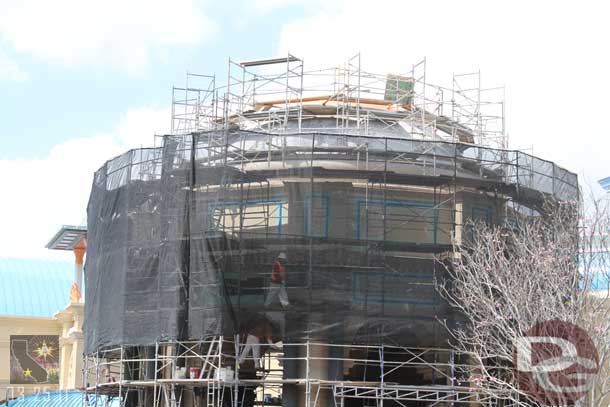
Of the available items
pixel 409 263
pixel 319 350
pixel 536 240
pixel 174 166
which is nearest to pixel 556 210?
pixel 536 240

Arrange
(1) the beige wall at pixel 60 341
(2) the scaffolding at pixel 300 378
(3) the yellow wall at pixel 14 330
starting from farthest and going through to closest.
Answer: (3) the yellow wall at pixel 14 330 → (1) the beige wall at pixel 60 341 → (2) the scaffolding at pixel 300 378

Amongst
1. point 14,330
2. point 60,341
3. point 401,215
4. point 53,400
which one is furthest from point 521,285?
point 14,330

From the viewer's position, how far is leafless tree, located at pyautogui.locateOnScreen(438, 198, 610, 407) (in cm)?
2812

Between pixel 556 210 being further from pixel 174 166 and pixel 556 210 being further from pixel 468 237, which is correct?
pixel 174 166

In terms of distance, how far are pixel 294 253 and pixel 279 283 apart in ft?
3.01

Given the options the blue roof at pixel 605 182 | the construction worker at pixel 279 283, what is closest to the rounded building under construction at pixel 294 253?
the construction worker at pixel 279 283

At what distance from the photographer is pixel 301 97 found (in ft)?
115

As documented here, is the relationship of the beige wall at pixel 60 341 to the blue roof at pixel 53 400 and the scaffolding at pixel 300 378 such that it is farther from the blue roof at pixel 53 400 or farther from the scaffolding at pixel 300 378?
the scaffolding at pixel 300 378

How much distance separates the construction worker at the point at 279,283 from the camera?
1217 inches

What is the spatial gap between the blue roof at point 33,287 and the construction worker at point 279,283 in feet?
135

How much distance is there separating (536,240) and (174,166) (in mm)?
10416

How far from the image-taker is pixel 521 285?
2922 centimetres
